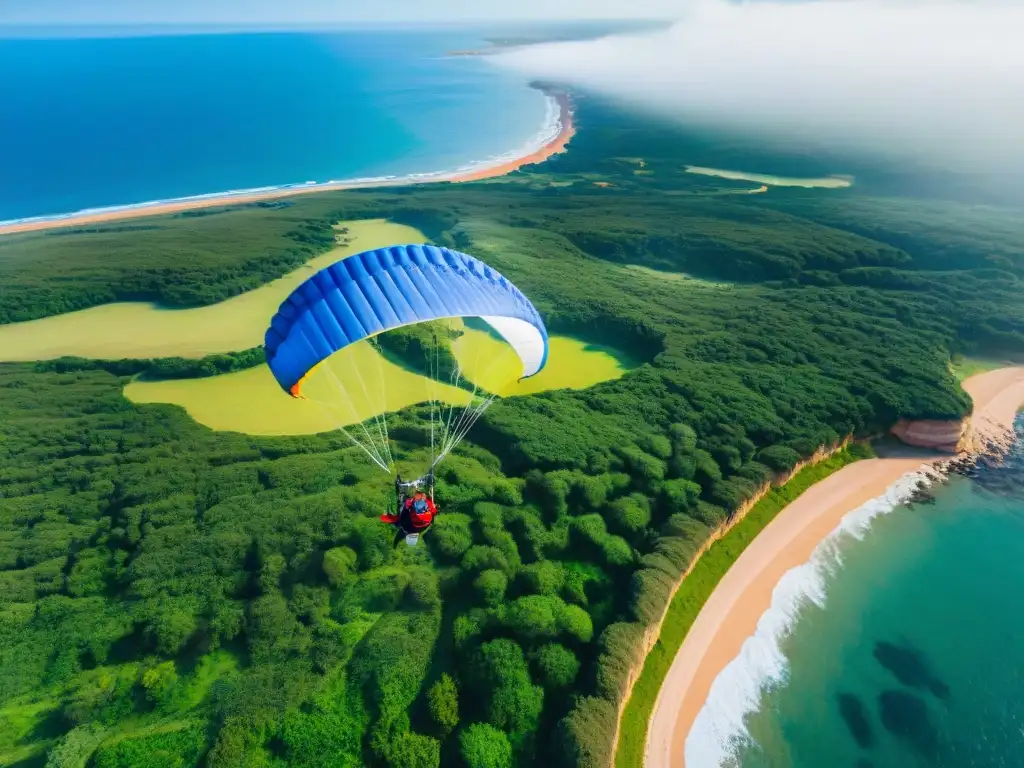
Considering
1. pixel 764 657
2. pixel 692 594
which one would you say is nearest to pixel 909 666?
pixel 764 657

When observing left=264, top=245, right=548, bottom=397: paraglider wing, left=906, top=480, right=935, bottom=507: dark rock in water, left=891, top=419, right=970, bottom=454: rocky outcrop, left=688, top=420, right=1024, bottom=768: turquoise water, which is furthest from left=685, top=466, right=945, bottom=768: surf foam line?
left=264, top=245, right=548, bottom=397: paraglider wing

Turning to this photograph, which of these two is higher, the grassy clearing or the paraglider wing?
the paraglider wing

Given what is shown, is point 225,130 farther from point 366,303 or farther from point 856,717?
point 856,717

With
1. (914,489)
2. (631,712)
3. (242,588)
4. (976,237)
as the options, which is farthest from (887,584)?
(976,237)

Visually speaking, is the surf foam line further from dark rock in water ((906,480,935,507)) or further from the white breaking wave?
the white breaking wave

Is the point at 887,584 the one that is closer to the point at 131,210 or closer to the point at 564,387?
the point at 564,387
